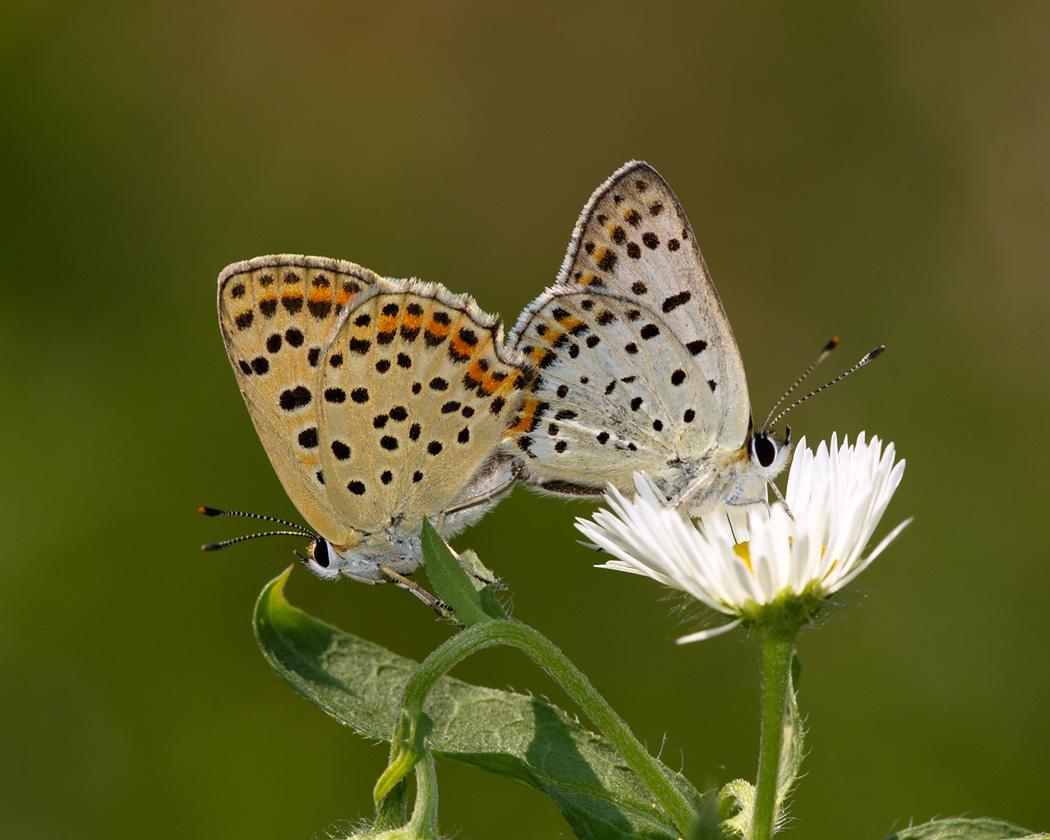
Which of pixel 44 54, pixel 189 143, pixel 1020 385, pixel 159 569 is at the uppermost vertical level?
pixel 44 54

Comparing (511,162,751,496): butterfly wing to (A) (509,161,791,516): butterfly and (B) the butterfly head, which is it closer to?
(A) (509,161,791,516): butterfly

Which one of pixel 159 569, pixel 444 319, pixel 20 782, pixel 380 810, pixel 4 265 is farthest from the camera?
pixel 4 265

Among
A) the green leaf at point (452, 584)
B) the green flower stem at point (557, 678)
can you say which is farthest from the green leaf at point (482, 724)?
the green leaf at point (452, 584)

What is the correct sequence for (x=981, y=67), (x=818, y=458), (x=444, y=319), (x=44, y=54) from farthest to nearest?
1. (x=981, y=67)
2. (x=44, y=54)
3. (x=444, y=319)
4. (x=818, y=458)

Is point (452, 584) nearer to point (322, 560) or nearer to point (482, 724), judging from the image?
point (482, 724)

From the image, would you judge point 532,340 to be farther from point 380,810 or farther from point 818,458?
point 380,810

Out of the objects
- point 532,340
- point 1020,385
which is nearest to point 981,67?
point 1020,385
